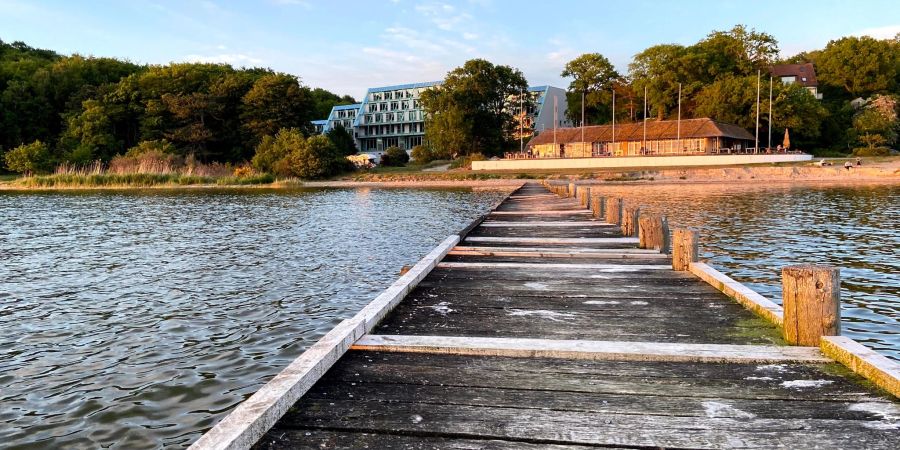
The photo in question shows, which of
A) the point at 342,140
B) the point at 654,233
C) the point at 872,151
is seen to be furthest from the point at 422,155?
the point at 654,233

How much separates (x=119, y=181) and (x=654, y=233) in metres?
Answer: 59.4

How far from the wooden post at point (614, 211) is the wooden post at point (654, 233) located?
3437mm

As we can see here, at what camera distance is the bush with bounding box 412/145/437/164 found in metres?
83.4

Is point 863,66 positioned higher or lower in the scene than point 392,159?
higher

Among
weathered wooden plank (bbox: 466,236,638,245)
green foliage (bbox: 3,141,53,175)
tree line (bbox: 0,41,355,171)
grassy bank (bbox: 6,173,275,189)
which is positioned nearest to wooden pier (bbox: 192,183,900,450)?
weathered wooden plank (bbox: 466,236,638,245)

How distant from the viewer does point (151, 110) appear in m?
89.4

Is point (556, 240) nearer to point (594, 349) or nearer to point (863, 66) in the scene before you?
point (594, 349)

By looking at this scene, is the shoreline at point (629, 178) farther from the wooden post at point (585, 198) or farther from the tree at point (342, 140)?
the wooden post at point (585, 198)

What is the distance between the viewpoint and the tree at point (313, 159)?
70.1 m

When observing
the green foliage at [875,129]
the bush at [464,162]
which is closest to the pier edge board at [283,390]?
the bush at [464,162]

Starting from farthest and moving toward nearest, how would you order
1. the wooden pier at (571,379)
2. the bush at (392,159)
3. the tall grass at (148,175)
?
the bush at (392,159), the tall grass at (148,175), the wooden pier at (571,379)

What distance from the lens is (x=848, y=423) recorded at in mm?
3408

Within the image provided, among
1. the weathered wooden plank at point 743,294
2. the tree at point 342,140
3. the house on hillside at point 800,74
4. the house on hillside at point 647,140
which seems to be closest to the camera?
the weathered wooden plank at point 743,294

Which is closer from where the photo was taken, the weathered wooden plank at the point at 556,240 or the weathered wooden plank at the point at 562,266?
the weathered wooden plank at the point at 562,266
